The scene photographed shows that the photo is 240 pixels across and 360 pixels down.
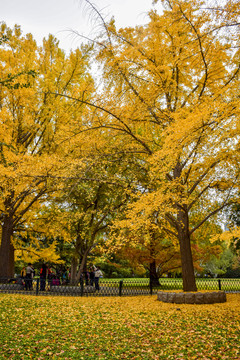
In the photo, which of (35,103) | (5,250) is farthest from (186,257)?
(35,103)

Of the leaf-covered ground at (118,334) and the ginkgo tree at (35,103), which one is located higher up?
the ginkgo tree at (35,103)

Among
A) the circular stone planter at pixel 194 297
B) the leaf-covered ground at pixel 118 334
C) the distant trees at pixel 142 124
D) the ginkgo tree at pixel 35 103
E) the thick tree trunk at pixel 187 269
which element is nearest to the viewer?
the leaf-covered ground at pixel 118 334

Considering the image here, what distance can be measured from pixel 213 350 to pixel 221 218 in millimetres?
8827

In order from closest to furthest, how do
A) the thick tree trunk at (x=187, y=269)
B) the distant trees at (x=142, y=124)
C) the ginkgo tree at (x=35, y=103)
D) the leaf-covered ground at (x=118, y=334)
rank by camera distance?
1. the leaf-covered ground at (x=118, y=334)
2. the distant trees at (x=142, y=124)
3. the thick tree trunk at (x=187, y=269)
4. the ginkgo tree at (x=35, y=103)

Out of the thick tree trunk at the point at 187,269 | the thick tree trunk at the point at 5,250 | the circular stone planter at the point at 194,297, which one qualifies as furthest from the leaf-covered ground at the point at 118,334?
the thick tree trunk at the point at 5,250

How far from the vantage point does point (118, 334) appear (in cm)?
580

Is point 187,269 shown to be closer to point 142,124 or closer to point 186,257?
point 186,257

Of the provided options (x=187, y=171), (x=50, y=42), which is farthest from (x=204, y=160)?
(x=50, y=42)

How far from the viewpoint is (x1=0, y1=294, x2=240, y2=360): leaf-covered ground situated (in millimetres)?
4543

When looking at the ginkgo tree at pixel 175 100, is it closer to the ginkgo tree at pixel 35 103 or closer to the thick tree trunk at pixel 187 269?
the thick tree trunk at pixel 187 269

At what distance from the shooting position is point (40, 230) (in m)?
18.4

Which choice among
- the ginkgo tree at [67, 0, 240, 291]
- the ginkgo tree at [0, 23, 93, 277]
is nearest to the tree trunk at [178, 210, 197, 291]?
the ginkgo tree at [67, 0, 240, 291]

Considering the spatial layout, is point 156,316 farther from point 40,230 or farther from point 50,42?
point 50,42

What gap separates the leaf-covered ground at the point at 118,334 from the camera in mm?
4543
